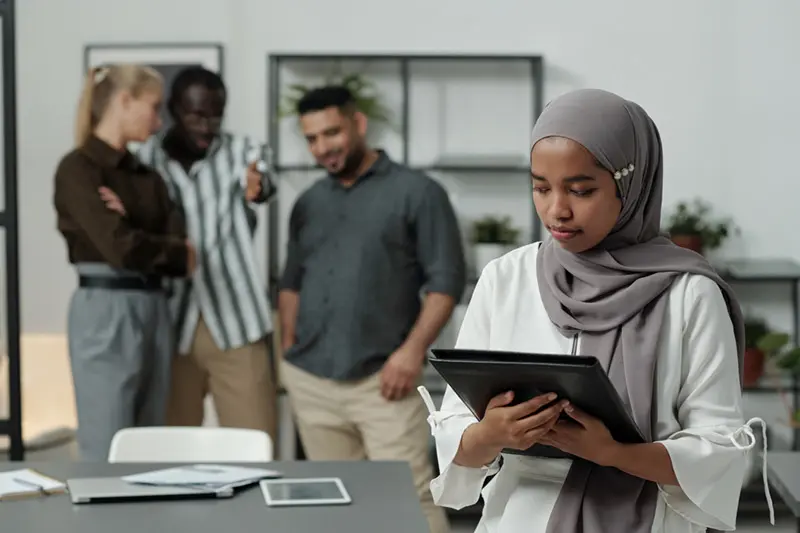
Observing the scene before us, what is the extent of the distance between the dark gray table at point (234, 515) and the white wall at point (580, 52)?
2654 millimetres

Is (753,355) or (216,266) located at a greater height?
(216,266)

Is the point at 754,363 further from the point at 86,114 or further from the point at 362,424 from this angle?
the point at 86,114

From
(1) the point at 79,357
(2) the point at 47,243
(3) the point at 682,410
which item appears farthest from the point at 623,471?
(2) the point at 47,243

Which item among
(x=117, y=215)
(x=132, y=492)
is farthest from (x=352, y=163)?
(x=132, y=492)

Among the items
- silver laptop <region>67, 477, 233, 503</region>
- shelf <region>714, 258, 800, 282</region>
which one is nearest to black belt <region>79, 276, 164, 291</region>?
silver laptop <region>67, 477, 233, 503</region>

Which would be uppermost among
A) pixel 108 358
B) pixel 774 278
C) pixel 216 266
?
pixel 216 266

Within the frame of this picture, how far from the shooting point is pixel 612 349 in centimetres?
157

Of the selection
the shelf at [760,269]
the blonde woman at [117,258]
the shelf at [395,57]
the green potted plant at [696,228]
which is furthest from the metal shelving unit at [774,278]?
the blonde woman at [117,258]

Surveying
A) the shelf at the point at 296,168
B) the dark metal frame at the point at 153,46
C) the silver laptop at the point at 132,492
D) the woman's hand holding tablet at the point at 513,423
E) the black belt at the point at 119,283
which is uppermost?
the dark metal frame at the point at 153,46

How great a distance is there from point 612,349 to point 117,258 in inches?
84.5

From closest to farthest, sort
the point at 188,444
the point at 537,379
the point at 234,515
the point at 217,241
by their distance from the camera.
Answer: the point at 537,379
the point at 234,515
the point at 188,444
the point at 217,241

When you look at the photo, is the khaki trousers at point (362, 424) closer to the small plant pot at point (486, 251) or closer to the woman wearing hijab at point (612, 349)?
the small plant pot at point (486, 251)

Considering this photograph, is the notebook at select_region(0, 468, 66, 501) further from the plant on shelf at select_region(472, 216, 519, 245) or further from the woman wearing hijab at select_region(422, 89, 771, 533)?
the plant on shelf at select_region(472, 216, 519, 245)

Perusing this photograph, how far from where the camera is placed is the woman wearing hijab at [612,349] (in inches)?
59.1
